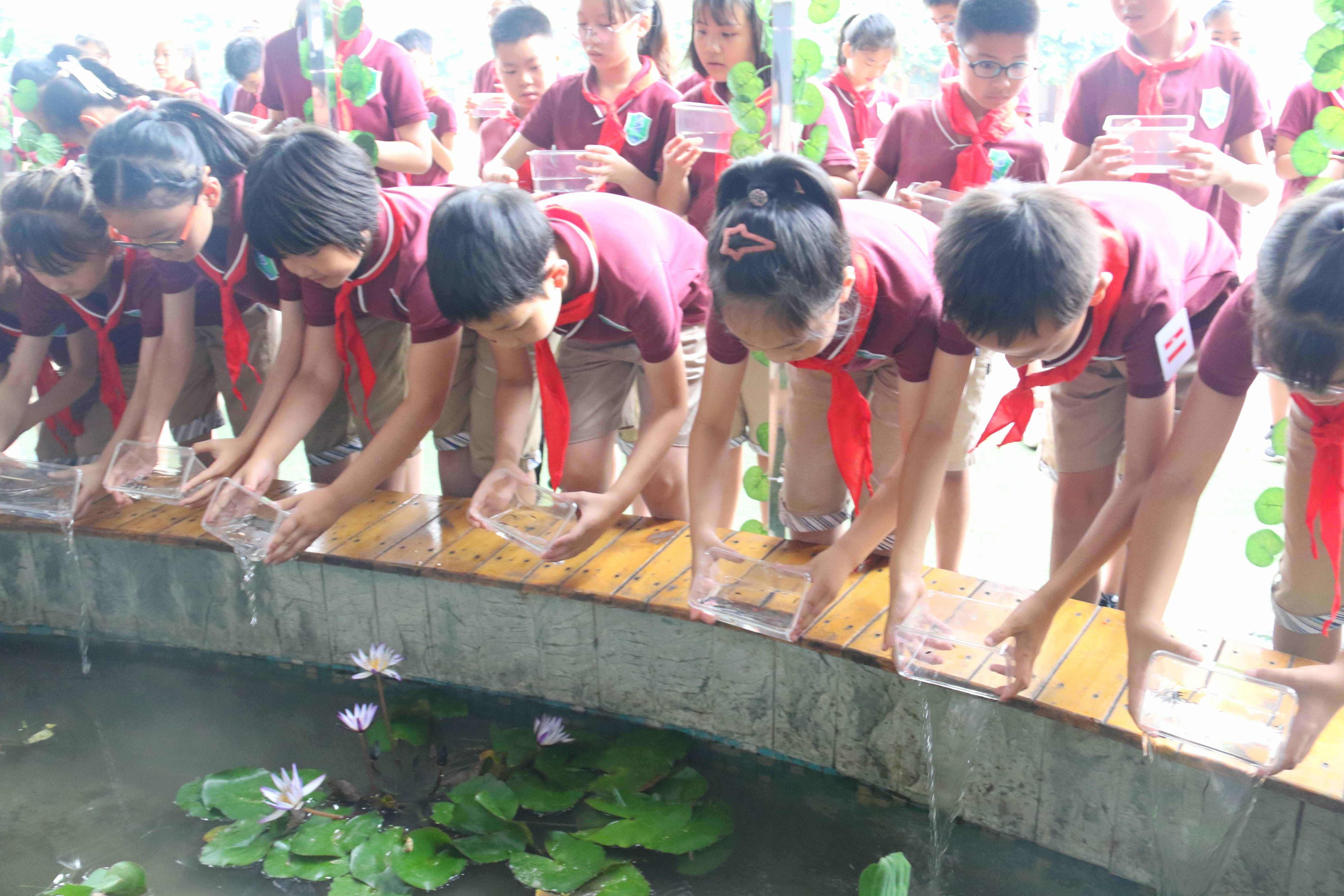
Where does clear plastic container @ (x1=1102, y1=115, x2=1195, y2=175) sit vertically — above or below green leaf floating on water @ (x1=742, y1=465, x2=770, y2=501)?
above

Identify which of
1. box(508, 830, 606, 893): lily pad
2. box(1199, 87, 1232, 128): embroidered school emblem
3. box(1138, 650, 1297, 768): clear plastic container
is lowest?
box(508, 830, 606, 893): lily pad

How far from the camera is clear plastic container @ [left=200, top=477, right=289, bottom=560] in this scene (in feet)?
7.06

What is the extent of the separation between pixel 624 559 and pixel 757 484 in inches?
19.3

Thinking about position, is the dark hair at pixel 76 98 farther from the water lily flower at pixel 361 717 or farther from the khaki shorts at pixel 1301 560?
the khaki shorts at pixel 1301 560

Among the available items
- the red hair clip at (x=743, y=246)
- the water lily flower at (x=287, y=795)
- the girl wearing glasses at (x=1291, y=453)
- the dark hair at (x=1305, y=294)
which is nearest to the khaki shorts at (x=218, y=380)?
the water lily flower at (x=287, y=795)

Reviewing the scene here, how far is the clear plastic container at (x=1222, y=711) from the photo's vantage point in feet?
4.69

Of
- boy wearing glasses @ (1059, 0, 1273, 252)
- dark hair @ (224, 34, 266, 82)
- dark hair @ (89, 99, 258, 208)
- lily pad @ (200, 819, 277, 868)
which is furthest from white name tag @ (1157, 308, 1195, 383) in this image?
dark hair @ (224, 34, 266, 82)

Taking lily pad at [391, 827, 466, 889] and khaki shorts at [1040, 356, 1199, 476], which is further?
khaki shorts at [1040, 356, 1199, 476]

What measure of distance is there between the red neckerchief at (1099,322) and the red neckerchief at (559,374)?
79cm

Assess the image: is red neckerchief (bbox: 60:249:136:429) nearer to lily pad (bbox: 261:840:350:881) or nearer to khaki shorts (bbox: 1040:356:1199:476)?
lily pad (bbox: 261:840:350:881)

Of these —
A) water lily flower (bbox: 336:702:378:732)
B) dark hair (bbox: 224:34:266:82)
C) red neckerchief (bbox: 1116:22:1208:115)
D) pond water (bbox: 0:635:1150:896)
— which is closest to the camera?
pond water (bbox: 0:635:1150:896)

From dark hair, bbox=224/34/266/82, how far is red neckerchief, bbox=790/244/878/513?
10.6ft

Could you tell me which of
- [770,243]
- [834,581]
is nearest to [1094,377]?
[834,581]

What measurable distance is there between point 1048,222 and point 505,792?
1.33m
